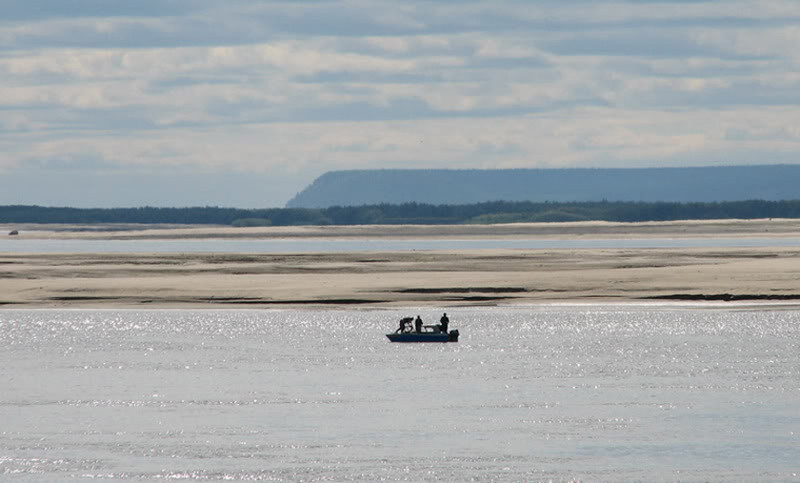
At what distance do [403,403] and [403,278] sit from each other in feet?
155

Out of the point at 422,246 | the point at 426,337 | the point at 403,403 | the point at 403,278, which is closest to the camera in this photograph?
the point at 403,403

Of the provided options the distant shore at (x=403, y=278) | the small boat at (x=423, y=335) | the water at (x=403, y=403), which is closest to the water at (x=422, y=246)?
the distant shore at (x=403, y=278)

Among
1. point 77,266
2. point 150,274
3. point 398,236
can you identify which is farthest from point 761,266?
point 398,236

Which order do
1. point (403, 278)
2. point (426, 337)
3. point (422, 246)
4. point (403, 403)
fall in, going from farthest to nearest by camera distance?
point (422, 246) → point (403, 278) → point (426, 337) → point (403, 403)

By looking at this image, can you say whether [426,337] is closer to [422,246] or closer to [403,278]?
[403,278]

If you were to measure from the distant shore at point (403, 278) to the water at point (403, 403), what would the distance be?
11582 mm

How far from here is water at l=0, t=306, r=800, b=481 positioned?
91.8 feet

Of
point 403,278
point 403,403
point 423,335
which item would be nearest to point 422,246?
point 403,278

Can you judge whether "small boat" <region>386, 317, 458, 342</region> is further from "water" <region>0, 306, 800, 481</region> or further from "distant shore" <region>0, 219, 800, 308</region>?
"distant shore" <region>0, 219, 800, 308</region>

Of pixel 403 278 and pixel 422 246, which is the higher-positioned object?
pixel 422 246

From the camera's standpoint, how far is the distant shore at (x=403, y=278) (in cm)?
7281

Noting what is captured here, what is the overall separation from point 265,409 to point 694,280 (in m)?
47.1

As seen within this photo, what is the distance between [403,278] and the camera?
83.1m

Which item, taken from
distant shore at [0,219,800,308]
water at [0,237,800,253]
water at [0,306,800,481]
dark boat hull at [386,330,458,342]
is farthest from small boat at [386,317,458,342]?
water at [0,237,800,253]
